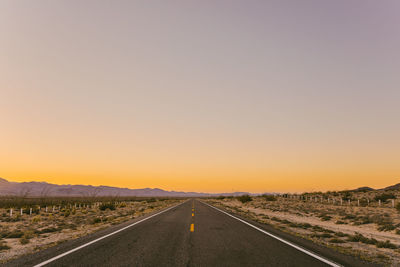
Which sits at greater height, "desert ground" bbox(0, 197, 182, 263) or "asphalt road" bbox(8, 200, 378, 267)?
"asphalt road" bbox(8, 200, 378, 267)

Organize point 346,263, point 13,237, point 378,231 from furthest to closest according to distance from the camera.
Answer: point 378,231 → point 13,237 → point 346,263

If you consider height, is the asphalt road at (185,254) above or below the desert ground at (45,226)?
above

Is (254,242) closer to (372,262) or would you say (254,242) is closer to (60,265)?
(372,262)

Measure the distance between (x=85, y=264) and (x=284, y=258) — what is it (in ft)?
15.4

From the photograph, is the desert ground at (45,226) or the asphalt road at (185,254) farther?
the desert ground at (45,226)

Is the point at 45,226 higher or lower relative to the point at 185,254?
lower

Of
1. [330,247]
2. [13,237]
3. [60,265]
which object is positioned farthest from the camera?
[13,237]

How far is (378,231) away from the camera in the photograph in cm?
1428

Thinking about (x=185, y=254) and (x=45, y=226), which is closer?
(x=185, y=254)

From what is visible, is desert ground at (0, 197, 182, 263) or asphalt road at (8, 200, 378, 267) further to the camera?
desert ground at (0, 197, 182, 263)

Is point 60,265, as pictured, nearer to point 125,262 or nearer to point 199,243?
point 125,262

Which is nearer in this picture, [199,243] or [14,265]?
[14,265]

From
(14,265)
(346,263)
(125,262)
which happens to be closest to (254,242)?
(346,263)

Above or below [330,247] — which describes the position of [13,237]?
below
